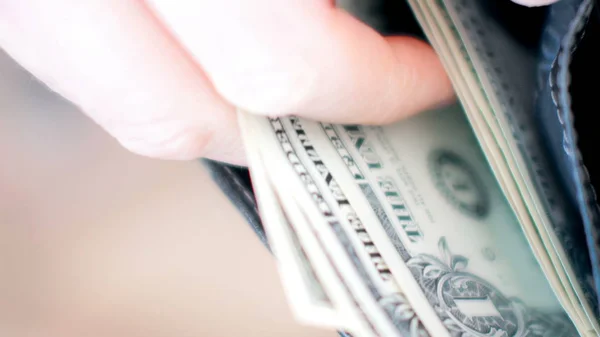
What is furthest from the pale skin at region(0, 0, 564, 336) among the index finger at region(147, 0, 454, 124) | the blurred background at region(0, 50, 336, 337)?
the blurred background at region(0, 50, 336, 337)

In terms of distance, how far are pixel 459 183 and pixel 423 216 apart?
47mm

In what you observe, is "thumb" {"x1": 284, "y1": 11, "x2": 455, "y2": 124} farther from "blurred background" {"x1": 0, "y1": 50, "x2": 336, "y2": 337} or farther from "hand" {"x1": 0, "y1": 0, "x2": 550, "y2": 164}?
"blurred background" {"x1": 0, "y1": 50, "x2": 336, "y2": 337}

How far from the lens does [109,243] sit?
0.42 m

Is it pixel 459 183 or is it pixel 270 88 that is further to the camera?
pixel 459 183

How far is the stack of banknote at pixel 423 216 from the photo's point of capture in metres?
0.28

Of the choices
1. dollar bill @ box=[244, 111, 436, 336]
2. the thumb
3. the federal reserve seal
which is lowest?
the federal reserve seal

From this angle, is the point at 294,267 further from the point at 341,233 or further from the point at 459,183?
the point at 459,183

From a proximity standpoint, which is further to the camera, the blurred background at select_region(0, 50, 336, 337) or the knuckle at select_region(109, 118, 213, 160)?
the blurred background at select_region(0, 50, 336, 337)

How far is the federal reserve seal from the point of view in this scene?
35cm

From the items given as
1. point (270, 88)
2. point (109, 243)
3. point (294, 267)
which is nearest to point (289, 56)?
point (270, 88)

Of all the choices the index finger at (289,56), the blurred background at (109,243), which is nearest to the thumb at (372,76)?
the index finger at (289,56)

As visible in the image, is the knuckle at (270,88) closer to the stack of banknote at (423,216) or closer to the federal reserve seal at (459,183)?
the stack of banknote at (423,216)

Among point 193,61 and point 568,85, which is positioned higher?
point 193,61

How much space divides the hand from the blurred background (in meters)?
0.14
